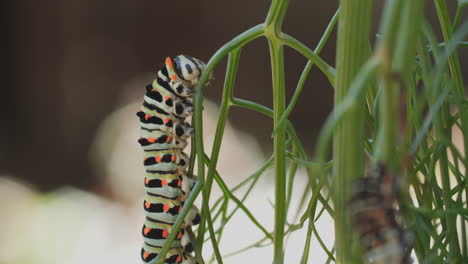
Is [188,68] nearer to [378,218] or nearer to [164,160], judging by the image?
[164,160]

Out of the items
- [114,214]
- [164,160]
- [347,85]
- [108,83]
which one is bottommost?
[114,214]

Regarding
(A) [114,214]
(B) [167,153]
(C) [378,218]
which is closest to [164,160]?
(B) [167,153]

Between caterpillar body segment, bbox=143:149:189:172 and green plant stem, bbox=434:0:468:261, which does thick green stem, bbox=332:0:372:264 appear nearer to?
green plant stem, bbox=434:0:468:261

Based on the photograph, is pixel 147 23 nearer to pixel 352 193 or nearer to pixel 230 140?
pixel 230 140

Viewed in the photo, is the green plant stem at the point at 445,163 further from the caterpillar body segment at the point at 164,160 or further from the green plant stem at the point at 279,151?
the caterpillar body segment at the point at 164,160

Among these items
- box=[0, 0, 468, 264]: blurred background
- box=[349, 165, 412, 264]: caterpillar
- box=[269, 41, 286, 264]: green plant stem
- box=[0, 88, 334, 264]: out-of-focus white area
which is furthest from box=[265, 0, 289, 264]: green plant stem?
box=[0, 0, 468, 264]: blurred background

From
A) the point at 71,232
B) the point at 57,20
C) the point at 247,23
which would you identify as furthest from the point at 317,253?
the point at 57,20
